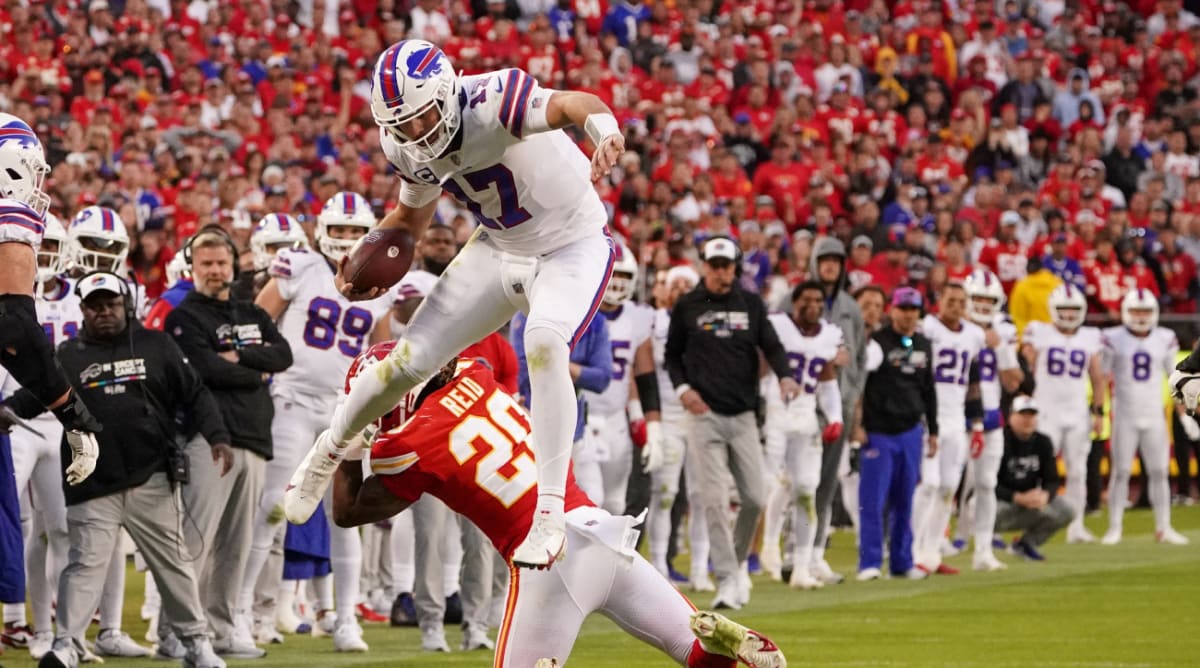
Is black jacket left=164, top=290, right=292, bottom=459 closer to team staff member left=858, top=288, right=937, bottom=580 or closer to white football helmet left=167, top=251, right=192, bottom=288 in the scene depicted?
white football helmet left=167, top=251, right=192, bottom=288

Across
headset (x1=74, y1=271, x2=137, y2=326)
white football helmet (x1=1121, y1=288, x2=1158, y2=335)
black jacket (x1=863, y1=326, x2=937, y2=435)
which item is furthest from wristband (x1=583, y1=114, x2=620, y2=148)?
white football helmet (x1=1121, y1=288, x2=1158, y2=335)

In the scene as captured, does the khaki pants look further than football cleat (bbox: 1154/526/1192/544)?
No

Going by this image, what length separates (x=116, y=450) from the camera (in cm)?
870

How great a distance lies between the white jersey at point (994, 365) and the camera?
14.3 meters

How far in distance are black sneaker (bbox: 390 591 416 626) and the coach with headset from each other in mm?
1431

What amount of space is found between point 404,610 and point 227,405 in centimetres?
196

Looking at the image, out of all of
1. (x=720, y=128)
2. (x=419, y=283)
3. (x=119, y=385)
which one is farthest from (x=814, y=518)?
(x=720, y=128)

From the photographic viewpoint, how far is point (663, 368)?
41.4ft

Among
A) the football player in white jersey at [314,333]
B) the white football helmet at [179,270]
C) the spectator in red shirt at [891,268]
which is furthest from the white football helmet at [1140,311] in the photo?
the white football helmet at [179,270]

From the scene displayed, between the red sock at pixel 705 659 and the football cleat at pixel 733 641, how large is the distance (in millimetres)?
80

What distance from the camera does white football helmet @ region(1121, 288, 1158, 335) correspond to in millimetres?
16078

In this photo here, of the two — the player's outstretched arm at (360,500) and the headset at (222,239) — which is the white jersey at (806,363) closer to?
the headset at (222,239)

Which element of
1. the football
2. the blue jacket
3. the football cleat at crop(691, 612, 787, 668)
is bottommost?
the blue jacket

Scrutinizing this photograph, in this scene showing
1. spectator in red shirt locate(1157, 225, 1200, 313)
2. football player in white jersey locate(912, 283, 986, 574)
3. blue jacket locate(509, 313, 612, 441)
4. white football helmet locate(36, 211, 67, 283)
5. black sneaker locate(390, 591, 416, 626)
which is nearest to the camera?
white football helmet locate(36, 211, 67, 283)
